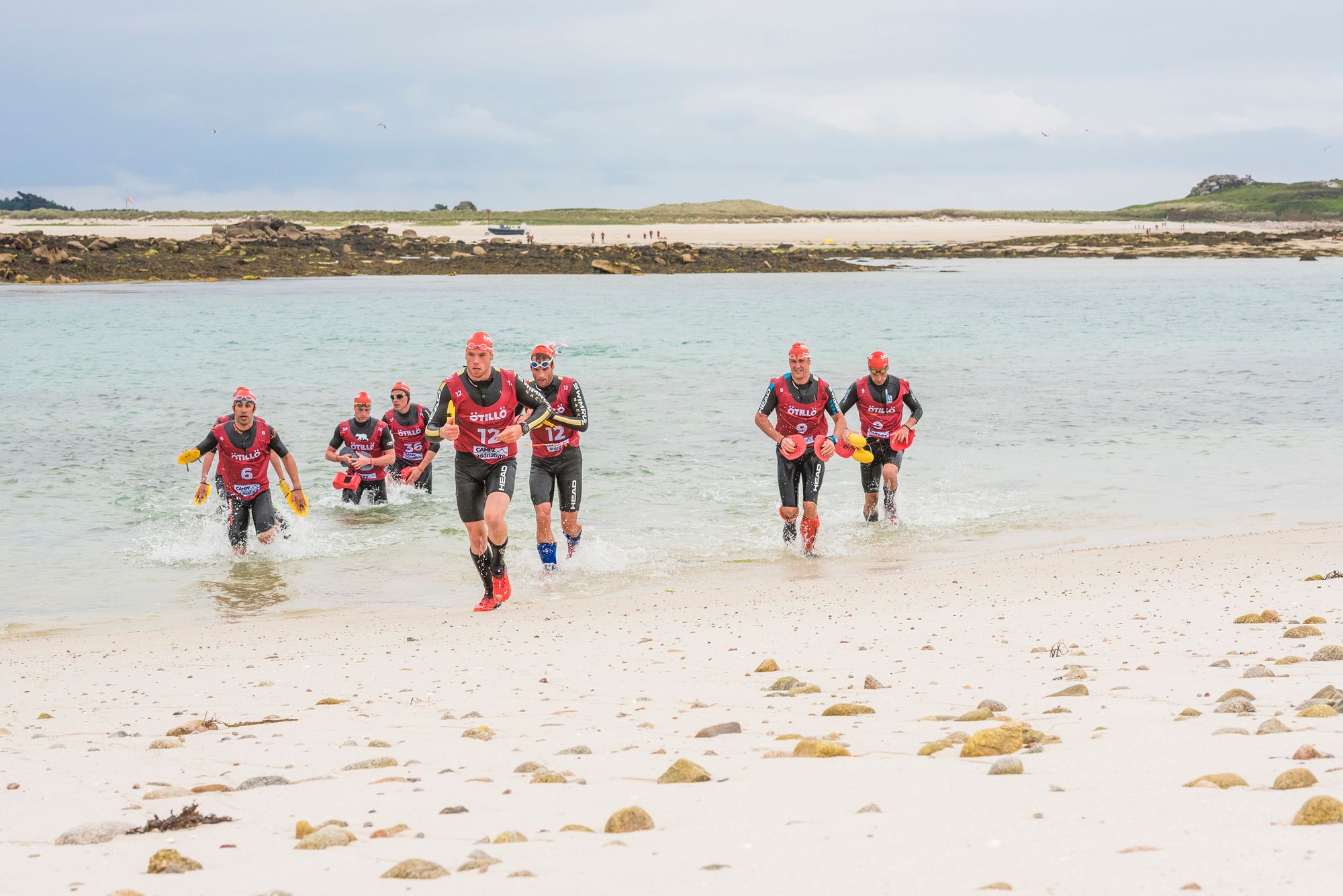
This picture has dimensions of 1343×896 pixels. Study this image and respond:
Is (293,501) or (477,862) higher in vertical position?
(477,862)

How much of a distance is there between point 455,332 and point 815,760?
36568mm

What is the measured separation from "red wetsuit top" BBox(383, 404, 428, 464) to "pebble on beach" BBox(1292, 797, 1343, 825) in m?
13.5

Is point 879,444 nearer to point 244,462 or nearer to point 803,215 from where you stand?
point 244,462

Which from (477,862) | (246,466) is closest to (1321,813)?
(477,862)

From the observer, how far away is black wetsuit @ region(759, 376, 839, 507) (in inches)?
511

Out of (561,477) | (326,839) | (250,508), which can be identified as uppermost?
(561,477)

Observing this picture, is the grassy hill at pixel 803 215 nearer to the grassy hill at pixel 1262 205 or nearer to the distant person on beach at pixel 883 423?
the grassy hill at pixel 1262 205

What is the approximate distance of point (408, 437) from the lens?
1625cm

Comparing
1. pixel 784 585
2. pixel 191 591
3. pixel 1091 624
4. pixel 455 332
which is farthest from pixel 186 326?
pixel 1091 624

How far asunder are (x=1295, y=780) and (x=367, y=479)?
1343 centimetres

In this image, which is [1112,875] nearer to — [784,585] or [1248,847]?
[1248,847]

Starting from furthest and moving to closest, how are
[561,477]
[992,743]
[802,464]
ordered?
[802,464] → [561,477] → [992,743]

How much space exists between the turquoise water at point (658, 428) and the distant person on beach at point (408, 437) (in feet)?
1.37

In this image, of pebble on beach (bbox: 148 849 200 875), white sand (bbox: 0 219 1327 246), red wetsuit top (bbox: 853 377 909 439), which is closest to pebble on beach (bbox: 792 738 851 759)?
pebble on beach (bbox: 148 849 200 875)
